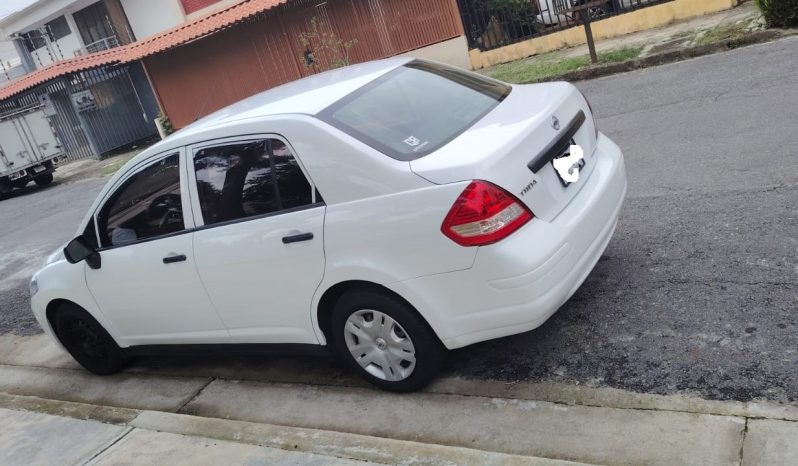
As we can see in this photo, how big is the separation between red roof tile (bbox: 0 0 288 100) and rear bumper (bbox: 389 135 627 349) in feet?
50.9

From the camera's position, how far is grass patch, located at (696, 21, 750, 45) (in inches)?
411

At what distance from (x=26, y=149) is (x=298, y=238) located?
19.1 m

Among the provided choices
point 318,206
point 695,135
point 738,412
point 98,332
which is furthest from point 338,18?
point 738,412

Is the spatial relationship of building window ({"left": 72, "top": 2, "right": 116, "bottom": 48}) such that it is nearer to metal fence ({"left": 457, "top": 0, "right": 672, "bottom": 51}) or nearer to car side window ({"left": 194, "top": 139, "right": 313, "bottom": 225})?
metal fence ({"left": 457, "top": 0, "right": 672, "bottom": 51})

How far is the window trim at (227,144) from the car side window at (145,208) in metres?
0.11

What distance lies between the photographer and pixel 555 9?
14.0 metres

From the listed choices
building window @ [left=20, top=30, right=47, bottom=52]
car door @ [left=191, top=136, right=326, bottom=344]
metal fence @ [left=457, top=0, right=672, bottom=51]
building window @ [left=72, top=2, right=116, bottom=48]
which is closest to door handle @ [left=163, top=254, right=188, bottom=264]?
car door @ [left=191, top=136, right=326, bottom=344]

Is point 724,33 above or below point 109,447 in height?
above

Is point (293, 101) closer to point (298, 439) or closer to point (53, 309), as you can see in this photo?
point (298, 439)

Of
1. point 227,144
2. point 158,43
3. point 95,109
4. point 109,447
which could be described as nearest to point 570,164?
point 227,144

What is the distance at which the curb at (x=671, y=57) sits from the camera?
1012 cm

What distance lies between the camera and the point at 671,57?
35.3 feet

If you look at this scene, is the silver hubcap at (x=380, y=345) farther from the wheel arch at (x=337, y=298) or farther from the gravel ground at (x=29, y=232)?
the gravel ground at (x=29, y=232)

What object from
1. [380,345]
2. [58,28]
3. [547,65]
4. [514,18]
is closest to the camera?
[380,345]
